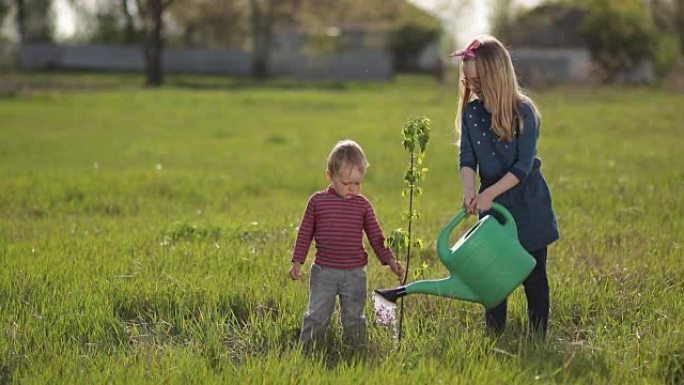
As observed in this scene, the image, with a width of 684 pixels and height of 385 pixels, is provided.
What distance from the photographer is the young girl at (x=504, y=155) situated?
14.3ft

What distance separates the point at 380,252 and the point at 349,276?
181mm

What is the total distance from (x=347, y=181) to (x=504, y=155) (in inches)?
30.9

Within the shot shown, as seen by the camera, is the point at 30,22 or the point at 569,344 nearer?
the point at 569,344

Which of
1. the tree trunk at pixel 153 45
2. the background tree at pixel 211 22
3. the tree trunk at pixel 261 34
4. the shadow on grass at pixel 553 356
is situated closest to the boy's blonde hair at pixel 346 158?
the shadow on grass at pixel 553 356

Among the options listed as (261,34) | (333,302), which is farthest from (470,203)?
(261,34)

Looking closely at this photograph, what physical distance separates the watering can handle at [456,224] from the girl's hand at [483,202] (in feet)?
0.07

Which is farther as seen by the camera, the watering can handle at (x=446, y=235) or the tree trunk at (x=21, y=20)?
the tree trunk at (x=21, y=20)

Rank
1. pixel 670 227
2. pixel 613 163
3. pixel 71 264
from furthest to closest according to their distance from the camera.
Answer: pixel 613 163, pixel 670 227, pixel 71 264

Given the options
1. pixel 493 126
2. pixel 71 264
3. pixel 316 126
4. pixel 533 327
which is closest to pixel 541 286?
pixel 533 327

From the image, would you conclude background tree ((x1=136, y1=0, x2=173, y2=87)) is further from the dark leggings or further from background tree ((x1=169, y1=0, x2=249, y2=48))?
the dark leggings

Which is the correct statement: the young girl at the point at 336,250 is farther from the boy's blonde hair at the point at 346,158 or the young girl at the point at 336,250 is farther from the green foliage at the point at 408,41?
the green foliage at the point at 408,41

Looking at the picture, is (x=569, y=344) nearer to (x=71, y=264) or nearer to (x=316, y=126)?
(x=71, y=264)

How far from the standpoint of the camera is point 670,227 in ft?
23.8

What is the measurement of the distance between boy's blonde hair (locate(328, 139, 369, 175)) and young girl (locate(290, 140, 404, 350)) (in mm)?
18
